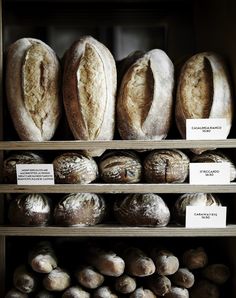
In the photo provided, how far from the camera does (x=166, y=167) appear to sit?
1220mm

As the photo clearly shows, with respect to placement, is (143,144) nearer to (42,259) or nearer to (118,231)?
(118,231)

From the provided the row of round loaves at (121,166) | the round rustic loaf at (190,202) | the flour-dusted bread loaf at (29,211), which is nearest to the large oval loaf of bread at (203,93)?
the row of round loaves at (121,166)

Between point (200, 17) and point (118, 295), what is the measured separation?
3.79 feet

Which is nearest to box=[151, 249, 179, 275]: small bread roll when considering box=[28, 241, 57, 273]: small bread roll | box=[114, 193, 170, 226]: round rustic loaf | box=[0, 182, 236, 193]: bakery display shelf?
box=[114, 193, 170, 226]: round rustic loaf

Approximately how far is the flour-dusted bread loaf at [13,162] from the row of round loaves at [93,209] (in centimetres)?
8

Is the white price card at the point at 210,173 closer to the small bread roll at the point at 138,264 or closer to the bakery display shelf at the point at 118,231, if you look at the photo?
the bakery display shelf at the point at 118,231

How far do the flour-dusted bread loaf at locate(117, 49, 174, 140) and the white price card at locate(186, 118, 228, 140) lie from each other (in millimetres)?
A: 96

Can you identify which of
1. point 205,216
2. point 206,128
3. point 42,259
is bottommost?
point 42,259

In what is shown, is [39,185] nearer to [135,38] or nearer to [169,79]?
[169,79]

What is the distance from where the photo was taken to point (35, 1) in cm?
160

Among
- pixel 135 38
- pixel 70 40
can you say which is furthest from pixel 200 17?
pixel 70 40

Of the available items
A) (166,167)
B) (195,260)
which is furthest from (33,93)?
(195,260)

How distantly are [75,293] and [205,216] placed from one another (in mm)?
493

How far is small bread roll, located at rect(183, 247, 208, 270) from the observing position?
128 centimetres
